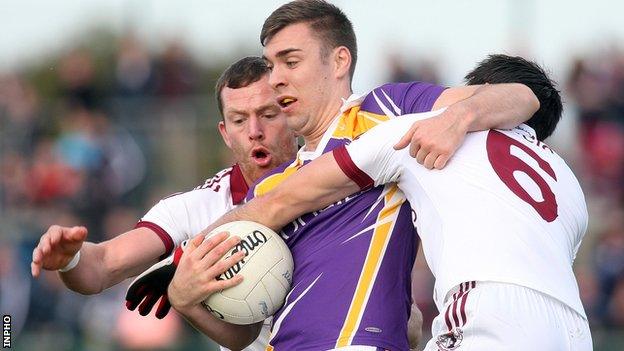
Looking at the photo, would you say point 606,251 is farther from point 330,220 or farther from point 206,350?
point 330,220

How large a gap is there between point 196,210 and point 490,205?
7.47ft

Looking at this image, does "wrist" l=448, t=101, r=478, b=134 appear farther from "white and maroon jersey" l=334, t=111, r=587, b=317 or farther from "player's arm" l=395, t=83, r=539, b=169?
"white and maroon jersey" l=334, t=111, r=587, b=317

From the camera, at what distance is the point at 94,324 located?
1303 cm

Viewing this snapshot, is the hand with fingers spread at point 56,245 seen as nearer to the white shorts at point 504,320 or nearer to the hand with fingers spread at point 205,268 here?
the hand with fingers spread at point 205,268

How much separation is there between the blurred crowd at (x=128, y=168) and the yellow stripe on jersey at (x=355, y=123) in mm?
6874

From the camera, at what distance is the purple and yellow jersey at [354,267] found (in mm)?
5523

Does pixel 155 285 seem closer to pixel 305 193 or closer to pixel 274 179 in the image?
pixel 274 179

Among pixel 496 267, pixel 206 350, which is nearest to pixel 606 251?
pixel 206 350

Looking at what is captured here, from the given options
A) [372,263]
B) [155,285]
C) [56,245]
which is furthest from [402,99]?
[56,245]

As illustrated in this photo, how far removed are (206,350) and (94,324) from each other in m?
1.47

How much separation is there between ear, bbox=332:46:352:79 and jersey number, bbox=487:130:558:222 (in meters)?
1.07

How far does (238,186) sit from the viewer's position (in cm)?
704

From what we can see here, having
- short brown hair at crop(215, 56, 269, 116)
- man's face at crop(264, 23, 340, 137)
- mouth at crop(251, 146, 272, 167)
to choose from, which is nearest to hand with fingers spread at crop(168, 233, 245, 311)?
man's face at crop(264, 23, 340, 137)

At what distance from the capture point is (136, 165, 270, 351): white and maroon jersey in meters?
6.72
